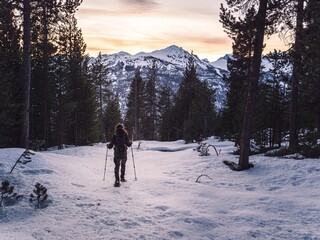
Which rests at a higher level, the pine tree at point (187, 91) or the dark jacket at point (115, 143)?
the pine tree at point (187, 91)

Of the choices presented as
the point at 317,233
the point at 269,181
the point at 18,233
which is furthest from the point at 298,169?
the point at 18,233

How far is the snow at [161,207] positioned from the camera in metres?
6.43

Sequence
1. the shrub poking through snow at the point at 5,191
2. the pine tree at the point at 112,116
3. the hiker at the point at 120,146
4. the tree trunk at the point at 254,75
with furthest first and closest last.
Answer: the pine tree at the point at 112,116 → the tree trunk at the point at 254,75 → the hiker at the point at 120,146 → the shrub poking through snow at the point at 5,191

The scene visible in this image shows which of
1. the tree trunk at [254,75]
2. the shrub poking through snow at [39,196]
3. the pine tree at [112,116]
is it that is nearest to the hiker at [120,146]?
the shrub poking through snow at [39,196]

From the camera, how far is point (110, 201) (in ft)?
26.8

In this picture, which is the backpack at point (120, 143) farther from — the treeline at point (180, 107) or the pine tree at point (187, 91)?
the pine tree at point (187, 91)

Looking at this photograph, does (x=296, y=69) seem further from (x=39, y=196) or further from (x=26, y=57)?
(x=26, y=57)

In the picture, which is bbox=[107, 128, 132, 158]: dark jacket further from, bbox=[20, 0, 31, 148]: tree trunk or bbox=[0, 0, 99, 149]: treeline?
bbox=[20, 0, 31, 148]: tree trunk

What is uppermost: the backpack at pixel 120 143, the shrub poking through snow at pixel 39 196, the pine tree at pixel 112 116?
the pine tree at pixel 112 116

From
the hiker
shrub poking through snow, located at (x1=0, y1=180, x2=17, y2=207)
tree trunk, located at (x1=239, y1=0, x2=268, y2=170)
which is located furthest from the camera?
tree trunk, located at (x1=239, y1=0, x2=268, y2=170)

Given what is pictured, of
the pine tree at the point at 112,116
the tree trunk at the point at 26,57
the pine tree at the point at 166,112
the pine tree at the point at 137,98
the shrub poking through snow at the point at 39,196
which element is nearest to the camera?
the shrub poking through snow at the point at 39,196

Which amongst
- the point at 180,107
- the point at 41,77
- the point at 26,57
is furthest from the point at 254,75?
the point at 180,107

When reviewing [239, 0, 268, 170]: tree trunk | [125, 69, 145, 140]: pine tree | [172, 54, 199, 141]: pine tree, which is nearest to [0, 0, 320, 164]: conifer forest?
[239, 0, 268, 170]: tree trunk

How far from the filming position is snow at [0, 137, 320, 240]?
6.43 m
